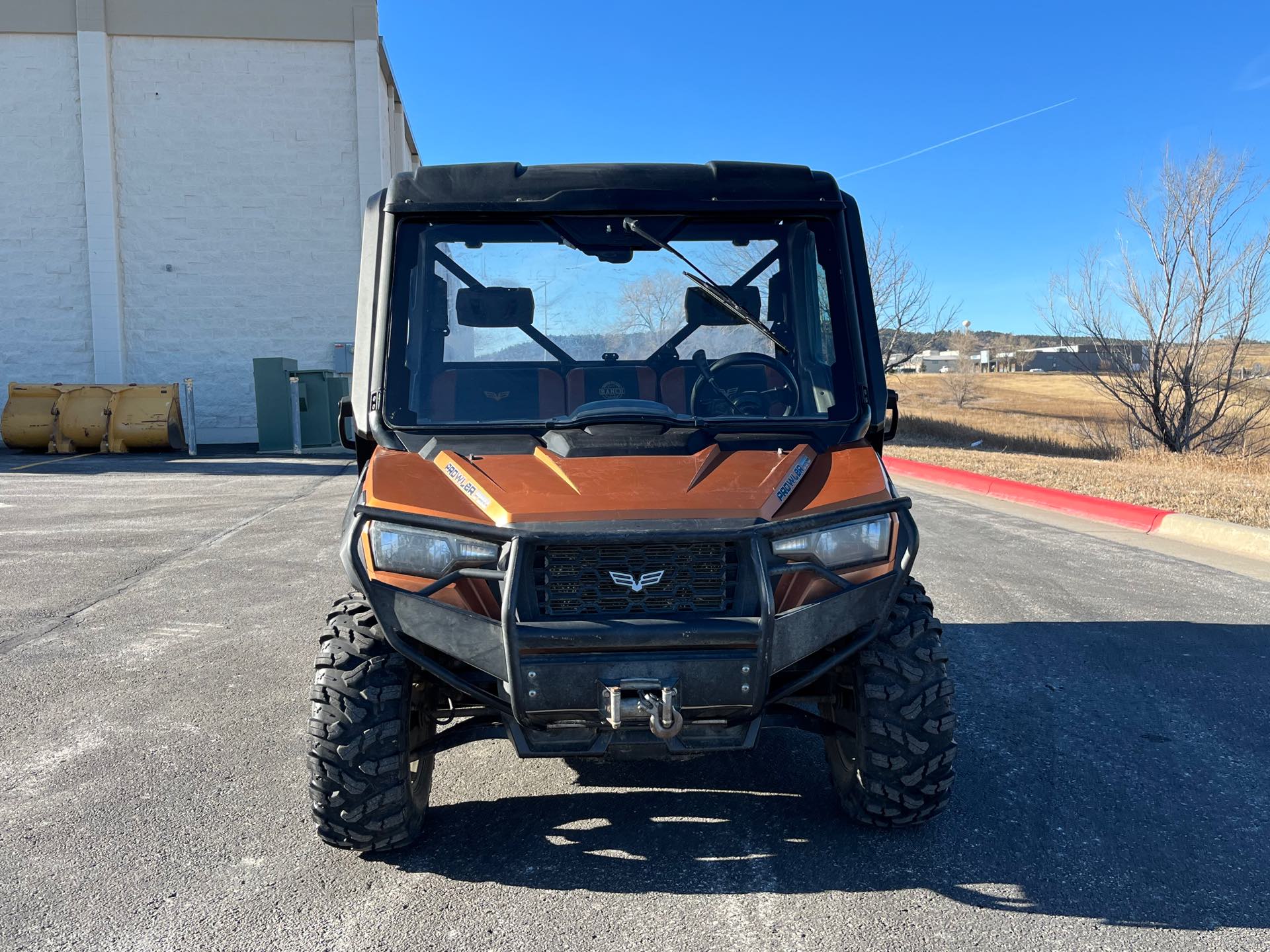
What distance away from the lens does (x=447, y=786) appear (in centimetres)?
357

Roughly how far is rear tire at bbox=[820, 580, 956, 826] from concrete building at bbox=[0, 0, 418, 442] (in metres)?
21.5

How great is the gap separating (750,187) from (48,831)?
3234 millimetres

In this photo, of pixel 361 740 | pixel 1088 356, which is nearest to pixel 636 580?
pixel 361 740

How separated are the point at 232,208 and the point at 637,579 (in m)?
22.9

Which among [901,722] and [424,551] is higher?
[424,551]

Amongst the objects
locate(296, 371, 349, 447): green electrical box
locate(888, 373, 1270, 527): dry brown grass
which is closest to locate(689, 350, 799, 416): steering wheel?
locate(888, 373, 1270, 527): dry brown grass

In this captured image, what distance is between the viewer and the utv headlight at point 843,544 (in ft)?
9.05

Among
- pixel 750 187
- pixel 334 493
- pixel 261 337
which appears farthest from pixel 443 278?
pixel 261 337

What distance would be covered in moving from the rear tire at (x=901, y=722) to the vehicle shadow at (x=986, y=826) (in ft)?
0.54

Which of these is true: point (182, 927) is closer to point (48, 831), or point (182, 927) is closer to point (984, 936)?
point (48, 831)

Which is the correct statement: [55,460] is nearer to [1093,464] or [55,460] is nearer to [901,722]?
[1093,464]

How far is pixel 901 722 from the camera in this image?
294 cm

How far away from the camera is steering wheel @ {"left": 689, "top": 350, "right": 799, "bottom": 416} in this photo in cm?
348

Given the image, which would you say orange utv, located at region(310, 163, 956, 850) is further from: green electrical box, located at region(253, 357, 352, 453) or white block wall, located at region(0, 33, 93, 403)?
white block wall, located at region(0, 33, 93, 403)
